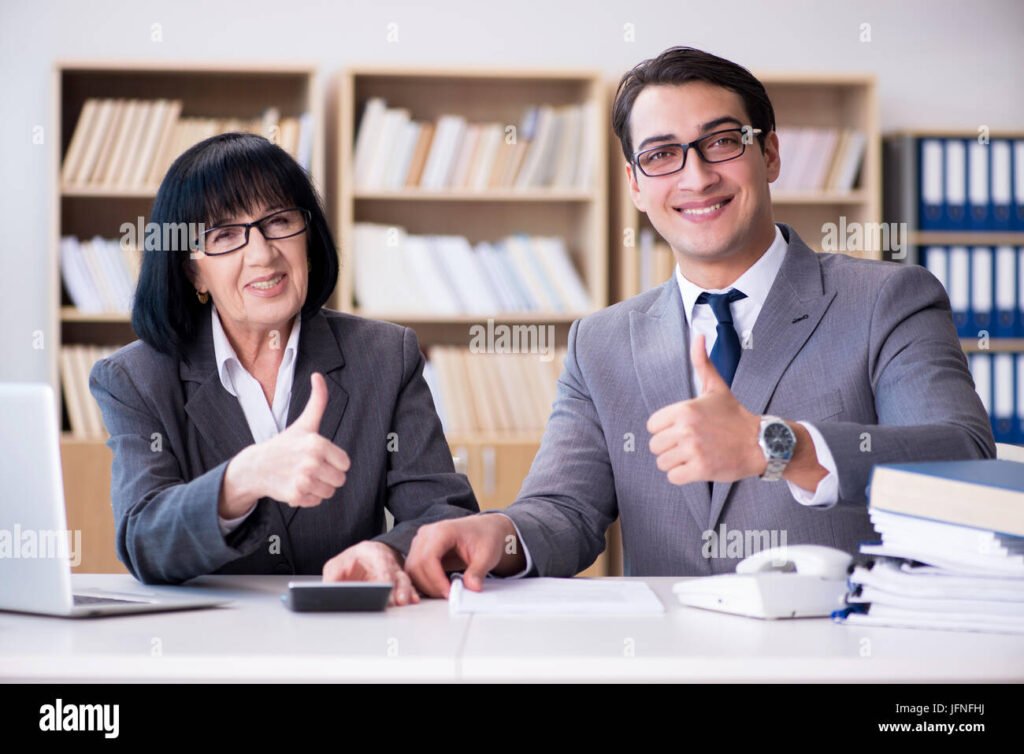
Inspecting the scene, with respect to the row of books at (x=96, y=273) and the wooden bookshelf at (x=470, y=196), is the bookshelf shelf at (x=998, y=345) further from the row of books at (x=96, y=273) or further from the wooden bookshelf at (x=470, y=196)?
the row of books at (x=96, y=273)

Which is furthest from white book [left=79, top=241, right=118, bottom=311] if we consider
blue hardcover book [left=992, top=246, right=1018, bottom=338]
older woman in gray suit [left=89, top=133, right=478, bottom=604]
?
blue hardcover book [left=992, top=246, right=1018, bottom=338]

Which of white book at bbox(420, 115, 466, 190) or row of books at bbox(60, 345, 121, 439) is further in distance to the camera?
white book at bbox(420, 115, 466, 190)

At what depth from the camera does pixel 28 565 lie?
1.29m

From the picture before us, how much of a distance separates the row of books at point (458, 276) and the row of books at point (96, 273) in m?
0.79

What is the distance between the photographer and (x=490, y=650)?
3.68ft

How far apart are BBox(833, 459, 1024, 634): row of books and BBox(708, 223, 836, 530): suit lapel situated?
50 cm

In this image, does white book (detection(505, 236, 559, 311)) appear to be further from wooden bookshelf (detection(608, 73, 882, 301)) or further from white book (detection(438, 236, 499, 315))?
wooden bookshelf (detection(608, 73, 882, 301))

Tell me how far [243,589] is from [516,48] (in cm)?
314

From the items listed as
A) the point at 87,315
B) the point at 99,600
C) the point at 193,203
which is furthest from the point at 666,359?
the point at 87,315

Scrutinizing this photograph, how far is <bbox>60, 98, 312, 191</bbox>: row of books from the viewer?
12.6ft

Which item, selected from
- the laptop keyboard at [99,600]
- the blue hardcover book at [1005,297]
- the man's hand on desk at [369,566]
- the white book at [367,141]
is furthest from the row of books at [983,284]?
the laptop keyboard at [99,600]

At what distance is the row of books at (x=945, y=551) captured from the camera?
118cm
